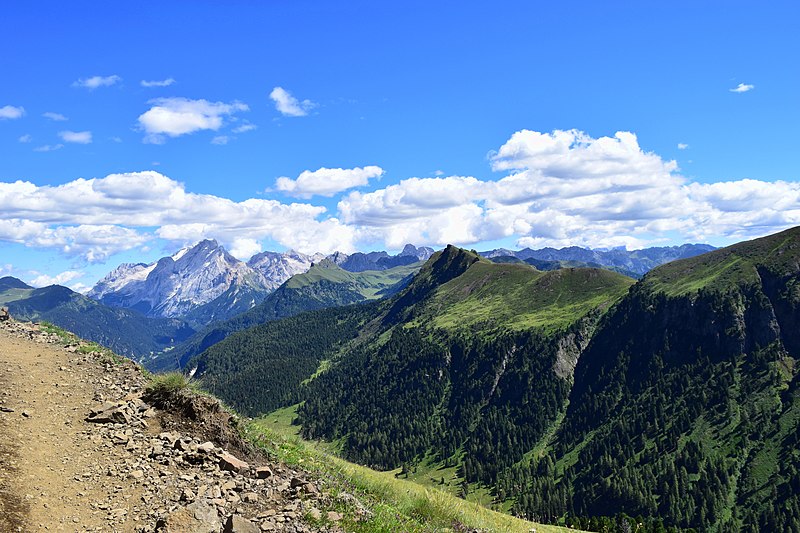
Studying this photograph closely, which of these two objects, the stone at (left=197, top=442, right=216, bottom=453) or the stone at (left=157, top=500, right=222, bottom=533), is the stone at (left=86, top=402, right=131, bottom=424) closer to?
the stone at (left=197, top=442, right=216, bottom=453)

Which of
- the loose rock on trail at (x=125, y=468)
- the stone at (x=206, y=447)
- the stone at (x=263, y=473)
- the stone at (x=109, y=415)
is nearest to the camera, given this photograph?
the loose rock on trail at (x=125, y=468)

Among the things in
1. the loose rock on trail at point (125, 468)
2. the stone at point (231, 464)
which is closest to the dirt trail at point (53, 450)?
the loose rock on trail at point (125, 468)

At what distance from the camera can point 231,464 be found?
17.3 m

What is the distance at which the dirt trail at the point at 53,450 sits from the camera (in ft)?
44.8

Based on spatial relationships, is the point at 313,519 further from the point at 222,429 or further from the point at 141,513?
the point at 222,429

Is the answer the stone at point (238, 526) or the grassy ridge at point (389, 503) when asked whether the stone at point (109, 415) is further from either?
the stone at point (238, 526)

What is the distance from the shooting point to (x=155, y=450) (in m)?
17.2

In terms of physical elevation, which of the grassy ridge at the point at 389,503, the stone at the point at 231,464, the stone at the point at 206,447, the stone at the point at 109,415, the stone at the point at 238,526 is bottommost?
the grassy ridge at the point at 389,503

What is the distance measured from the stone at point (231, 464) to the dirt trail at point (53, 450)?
282 centimetres

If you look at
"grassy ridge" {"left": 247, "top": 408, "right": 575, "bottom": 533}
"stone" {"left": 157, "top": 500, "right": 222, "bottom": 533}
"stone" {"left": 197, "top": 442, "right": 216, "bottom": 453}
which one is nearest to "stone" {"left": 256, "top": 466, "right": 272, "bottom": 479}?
"stone" {"left": 197, "top": 442, "right": 216, "bottom": 453}

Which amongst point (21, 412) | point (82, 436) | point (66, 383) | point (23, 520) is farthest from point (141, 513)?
point (66, 383)

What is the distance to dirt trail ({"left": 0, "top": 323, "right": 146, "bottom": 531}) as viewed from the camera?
44.8 ft

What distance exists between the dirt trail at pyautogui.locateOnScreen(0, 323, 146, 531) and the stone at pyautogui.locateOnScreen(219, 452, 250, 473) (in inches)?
111

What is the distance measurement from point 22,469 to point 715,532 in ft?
829
